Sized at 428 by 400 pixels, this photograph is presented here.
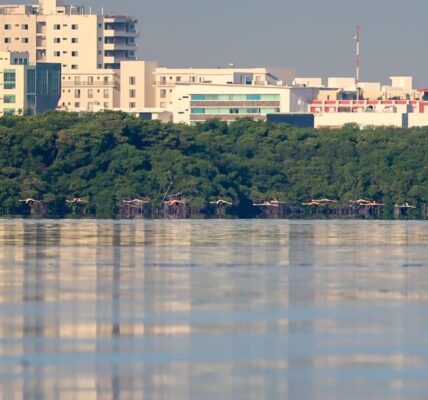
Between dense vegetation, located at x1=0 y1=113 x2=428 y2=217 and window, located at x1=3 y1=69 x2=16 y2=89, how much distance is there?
71336 millimetres

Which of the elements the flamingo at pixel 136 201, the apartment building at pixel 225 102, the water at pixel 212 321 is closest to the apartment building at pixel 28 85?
the apartment building at pixel 225 102

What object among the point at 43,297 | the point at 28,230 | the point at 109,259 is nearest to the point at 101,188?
the point at 28,230

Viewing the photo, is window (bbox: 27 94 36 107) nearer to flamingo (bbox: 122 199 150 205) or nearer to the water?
flamingo (bbox: 122 199 150 205)

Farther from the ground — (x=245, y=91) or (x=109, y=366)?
(x=245, y=91)

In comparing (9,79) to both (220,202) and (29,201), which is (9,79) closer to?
(220,202)

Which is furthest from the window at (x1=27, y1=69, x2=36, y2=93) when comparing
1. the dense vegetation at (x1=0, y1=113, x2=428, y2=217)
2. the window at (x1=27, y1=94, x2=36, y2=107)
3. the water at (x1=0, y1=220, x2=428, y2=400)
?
the water at (x1=0, y1=220, x2=428, y2=400)

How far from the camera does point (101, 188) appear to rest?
94.9 meters

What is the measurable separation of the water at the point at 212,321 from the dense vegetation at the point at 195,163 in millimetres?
37790

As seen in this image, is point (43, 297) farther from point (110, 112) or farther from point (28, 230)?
point (110, 112)

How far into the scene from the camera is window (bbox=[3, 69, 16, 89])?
182875 millimetres

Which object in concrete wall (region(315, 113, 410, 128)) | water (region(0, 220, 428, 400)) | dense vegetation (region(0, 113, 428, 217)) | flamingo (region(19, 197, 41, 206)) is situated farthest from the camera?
concrete wall (region(315, 113, 410, 128))

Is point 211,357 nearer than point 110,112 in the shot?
Yes

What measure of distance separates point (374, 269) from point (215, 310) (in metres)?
11.6

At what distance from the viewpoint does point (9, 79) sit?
183m
